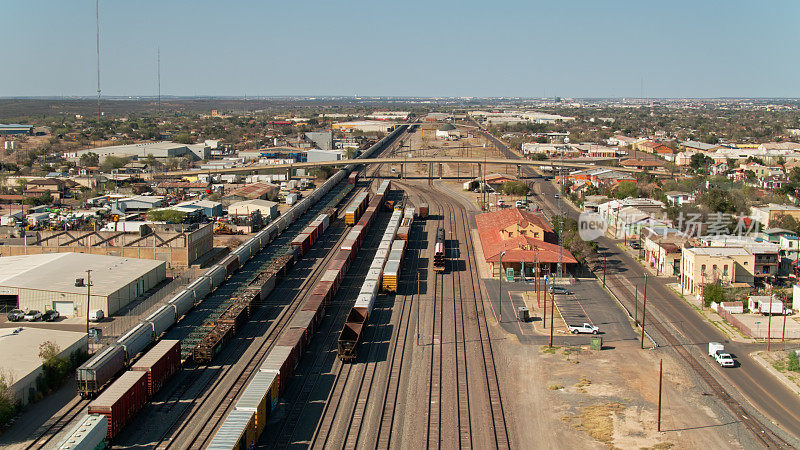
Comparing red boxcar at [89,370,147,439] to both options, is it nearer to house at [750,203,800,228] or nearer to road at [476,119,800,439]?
road at [476,119,800,439]

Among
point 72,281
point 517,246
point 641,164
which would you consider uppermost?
point 641,164

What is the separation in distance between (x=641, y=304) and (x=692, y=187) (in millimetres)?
40433

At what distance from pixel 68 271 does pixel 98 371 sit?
1502 cm

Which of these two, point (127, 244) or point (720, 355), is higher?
point (127, 244)

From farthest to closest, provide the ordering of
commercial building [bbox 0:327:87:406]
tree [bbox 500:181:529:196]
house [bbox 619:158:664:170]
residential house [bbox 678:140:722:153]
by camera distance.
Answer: residential house [bbox 678:140:722:153] → house [bbox 619:158:664:170] → tree [bbox 500:181:529:196] → commercial building [bbox 0:327:87:406]

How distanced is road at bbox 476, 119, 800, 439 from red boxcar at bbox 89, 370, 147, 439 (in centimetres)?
2272

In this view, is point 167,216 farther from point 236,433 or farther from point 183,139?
point 183,139

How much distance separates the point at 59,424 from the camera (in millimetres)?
23438

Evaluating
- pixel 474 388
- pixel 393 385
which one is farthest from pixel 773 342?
pixel 393 385

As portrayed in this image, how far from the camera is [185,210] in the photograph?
193 ft

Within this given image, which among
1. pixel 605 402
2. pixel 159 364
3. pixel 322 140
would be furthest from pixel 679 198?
pixel 322 140

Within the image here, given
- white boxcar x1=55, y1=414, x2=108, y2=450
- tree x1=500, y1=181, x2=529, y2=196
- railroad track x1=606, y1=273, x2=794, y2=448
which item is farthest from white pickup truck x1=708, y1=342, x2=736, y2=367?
tree x1=500, y1=181, x2=529, y2=196

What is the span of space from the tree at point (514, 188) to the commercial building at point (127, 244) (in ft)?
136

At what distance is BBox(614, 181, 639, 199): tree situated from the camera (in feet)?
236
